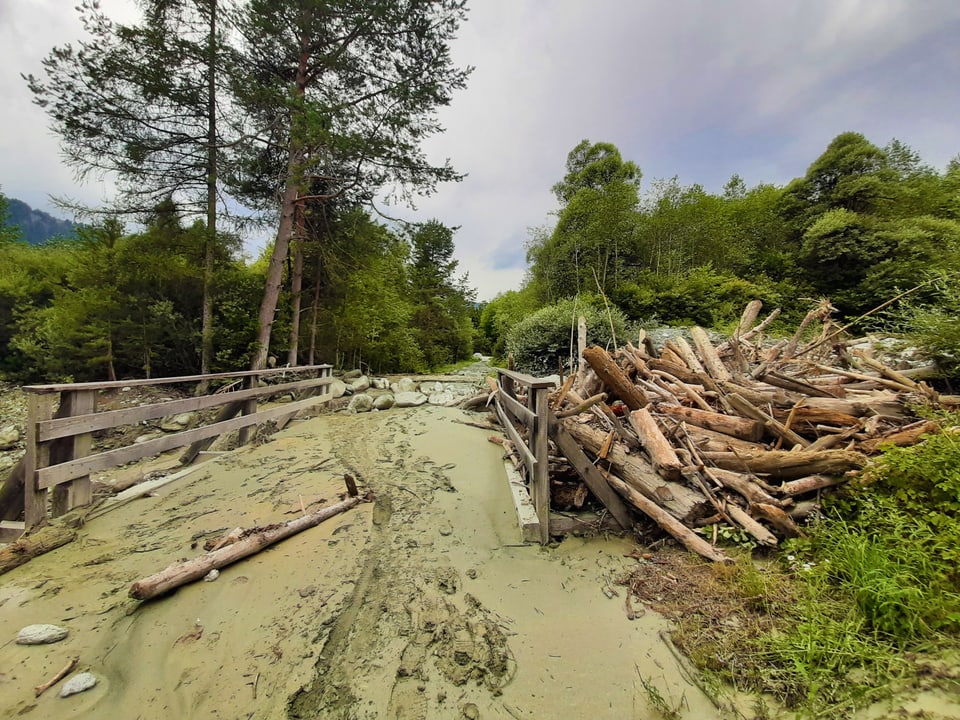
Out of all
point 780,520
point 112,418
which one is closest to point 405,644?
point 780,520

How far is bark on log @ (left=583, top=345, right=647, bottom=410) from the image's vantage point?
141 inches

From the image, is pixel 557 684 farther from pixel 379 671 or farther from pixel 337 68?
pixel 337 68

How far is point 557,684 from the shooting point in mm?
1746

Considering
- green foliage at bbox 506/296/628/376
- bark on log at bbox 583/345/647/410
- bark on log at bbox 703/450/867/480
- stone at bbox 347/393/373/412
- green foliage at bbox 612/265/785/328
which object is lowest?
stone at bbox 347/393/373/412

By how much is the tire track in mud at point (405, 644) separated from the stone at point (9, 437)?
32.7 ft

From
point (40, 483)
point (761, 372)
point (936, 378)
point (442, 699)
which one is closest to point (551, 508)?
point (442, 699)

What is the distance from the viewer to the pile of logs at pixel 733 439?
2748 millimetres

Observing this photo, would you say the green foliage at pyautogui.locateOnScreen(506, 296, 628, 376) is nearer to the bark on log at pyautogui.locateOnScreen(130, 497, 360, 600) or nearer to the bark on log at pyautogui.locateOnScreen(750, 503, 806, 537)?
the bark on log at pyautogui.locateOnScreen(750, 503, 806, 537)

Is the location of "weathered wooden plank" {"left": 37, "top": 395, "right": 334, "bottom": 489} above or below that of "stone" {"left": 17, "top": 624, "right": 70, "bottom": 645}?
above

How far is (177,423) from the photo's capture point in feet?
26.3

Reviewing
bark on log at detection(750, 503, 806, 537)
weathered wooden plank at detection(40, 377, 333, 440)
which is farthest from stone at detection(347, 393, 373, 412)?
bark on log at detection(750, 503, 806, 537)

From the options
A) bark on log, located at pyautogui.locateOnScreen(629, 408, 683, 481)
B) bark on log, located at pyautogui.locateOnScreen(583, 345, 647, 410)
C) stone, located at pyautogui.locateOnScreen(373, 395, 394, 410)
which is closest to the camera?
bark on log, located at pyautogui.locateOnScreen(629, 408, 683, 481)

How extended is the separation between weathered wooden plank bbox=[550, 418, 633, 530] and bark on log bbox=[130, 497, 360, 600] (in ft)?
7.96

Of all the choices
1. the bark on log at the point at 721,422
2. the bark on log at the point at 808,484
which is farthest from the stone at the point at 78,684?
the bark on log at the point at 721,422
